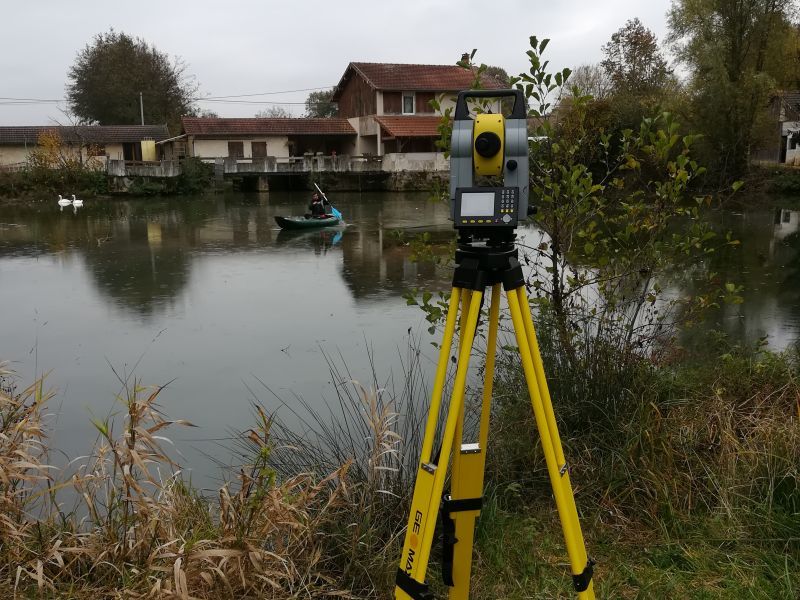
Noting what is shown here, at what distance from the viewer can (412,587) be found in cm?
168

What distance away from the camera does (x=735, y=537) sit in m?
2.23

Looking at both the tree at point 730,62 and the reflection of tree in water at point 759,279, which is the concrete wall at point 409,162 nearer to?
the tree at point 730,62

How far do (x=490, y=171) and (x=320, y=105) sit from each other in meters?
46.0

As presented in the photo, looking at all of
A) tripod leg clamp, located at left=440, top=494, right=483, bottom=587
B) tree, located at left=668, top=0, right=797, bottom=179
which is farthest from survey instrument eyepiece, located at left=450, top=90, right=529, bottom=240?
tree, located at left=668, top=0, right=797, bottom=179

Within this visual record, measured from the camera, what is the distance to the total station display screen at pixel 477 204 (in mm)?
1660

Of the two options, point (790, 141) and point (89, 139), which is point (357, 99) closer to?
point (89, 139)

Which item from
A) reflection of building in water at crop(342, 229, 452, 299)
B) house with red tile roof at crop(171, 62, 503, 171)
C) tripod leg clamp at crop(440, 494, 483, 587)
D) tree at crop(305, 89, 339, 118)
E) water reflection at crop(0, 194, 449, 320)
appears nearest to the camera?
tripod leg clamp at crop(440, 494, 483, 587)

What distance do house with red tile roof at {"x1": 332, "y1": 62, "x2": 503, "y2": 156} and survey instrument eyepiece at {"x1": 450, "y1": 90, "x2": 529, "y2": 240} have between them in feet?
85.4

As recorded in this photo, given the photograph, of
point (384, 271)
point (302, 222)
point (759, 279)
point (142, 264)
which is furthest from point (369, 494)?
point (302, 222)

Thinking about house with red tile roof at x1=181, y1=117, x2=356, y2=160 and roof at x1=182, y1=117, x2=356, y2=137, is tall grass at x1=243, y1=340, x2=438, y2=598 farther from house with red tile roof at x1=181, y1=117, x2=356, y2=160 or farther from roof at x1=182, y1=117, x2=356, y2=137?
roof at x1=182, y1=117, x2=356, y2=137

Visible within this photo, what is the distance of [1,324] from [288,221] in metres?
8.06

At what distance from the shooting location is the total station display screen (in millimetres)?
1660

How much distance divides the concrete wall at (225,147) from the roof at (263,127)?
0.34 metres

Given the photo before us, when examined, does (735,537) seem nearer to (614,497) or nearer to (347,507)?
(614,497)
